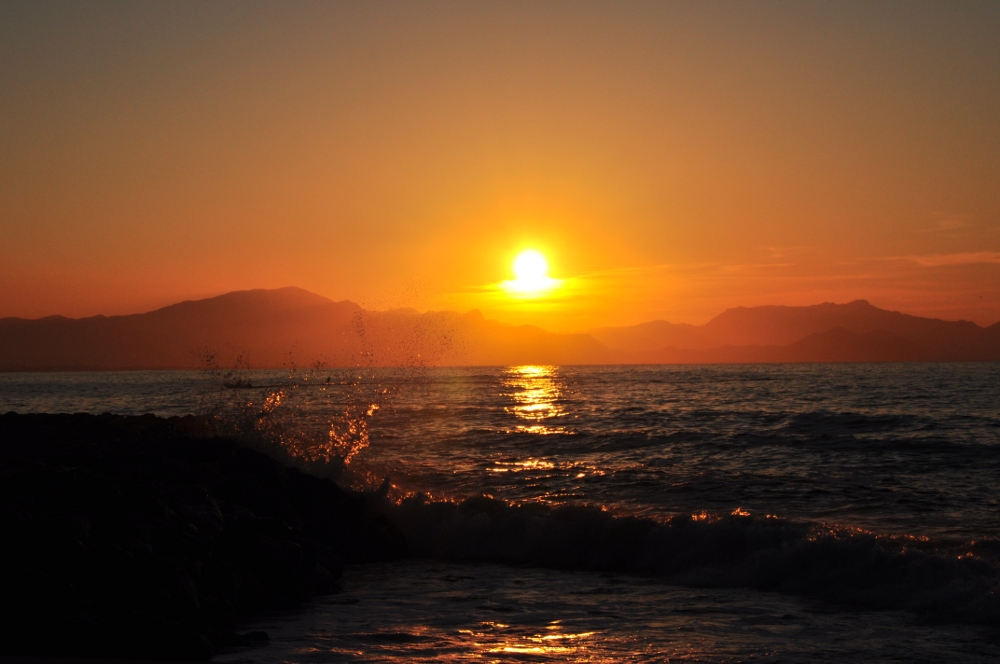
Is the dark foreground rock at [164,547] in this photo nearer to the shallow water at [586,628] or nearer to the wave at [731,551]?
the shallow water at [586,628]

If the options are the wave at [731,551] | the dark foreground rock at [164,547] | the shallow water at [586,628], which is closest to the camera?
the dark foreground rock at [164,547]

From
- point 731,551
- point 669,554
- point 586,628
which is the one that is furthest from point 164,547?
point 731,551

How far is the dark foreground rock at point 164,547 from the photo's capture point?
674cm

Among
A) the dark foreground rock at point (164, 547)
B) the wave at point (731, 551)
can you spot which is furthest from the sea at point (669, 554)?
the dark foreground rock at point (164, 547)

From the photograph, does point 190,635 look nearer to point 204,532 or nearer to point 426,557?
point 204,532

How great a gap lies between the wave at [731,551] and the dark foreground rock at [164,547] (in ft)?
4.17

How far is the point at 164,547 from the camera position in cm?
870

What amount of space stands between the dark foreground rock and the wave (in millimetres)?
1270

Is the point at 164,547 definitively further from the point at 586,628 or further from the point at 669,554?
the point at 669,554

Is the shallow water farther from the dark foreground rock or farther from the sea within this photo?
the dark foreground rock

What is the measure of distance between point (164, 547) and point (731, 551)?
7844mm

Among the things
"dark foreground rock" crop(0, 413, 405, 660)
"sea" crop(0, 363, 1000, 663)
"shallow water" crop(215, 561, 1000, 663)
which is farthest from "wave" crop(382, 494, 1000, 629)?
"dark foreground rock" crop(0, 413, 405, 660)

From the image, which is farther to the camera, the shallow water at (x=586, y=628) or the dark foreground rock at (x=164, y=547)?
the shallow water at (x=586, y=628)

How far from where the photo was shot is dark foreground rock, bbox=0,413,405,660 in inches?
265
